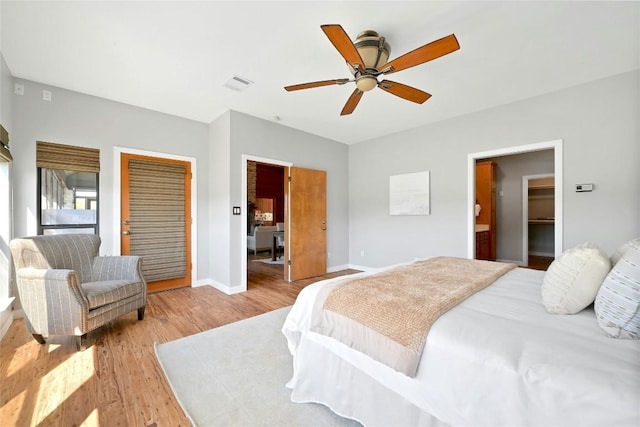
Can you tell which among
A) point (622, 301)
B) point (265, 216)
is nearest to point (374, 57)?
point (622, 301)

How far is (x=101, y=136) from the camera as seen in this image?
11.3ft

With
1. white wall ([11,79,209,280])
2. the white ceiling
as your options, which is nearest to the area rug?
white wall ([11,79,209,280])

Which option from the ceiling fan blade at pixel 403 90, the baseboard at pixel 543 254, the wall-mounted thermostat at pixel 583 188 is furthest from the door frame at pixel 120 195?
the baseboard at pixel 543 254

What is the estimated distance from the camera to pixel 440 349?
1.07 metres

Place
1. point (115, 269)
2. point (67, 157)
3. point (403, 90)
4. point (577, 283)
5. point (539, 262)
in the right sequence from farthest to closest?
1. point (539, 262)
2. point (67, 157)
3. point (115, 269)
4. point (403, 90)
5. point (577, 283)

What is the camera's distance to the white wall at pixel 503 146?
2.86m

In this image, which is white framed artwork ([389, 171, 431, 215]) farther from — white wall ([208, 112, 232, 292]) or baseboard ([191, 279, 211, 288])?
baseboard ([191, 279, 211, 288])

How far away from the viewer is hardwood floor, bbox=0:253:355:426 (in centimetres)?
150

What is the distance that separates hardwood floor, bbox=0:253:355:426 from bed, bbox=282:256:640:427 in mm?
952

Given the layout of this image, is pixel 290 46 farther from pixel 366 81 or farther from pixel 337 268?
pixel 337 268

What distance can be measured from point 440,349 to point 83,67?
13.1 ft

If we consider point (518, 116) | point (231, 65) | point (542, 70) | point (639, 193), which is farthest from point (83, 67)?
point (639, 193)

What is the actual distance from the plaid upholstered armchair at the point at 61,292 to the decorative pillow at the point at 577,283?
3.22 m

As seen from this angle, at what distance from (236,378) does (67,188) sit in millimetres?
3238
